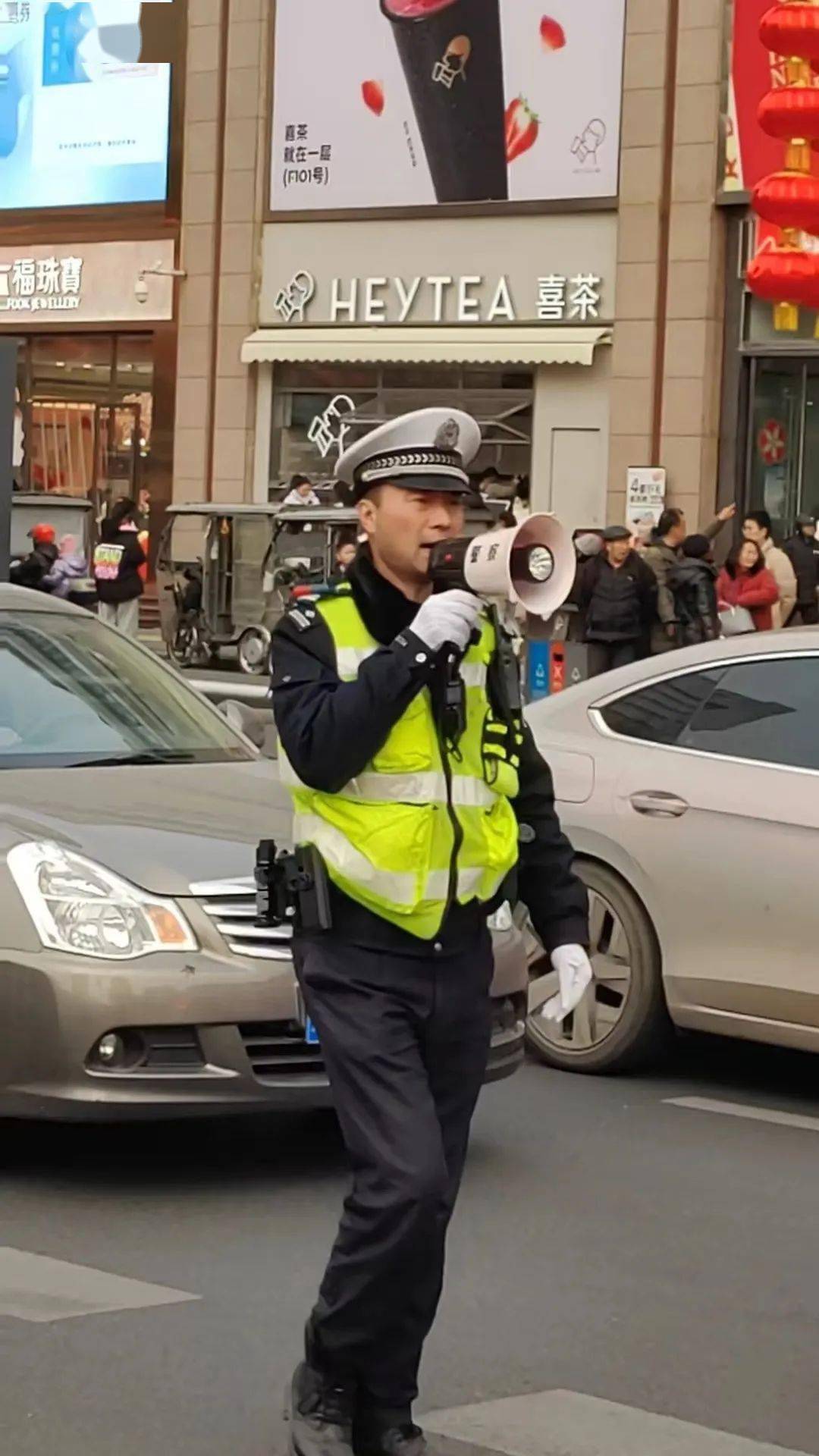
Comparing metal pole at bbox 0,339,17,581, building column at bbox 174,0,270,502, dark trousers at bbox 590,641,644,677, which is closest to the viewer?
metal pole at bbox 0,339,17,581

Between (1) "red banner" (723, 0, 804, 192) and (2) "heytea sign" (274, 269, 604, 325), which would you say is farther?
(2) "heytea sign" (274, 269, 604, 325)

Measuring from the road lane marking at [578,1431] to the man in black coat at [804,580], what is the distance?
1800 cm

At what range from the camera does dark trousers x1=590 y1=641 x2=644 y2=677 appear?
1948 cm

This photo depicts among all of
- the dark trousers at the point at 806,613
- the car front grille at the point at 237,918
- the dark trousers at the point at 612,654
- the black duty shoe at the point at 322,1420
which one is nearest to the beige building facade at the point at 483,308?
the dark trousers at the point at 806,613

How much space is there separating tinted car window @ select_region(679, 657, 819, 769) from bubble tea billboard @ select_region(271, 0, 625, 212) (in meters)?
21.4

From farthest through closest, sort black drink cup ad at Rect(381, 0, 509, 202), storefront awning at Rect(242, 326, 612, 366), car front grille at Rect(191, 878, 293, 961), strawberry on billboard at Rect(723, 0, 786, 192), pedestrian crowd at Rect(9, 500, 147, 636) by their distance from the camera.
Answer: black drink cup ad at Rect(381, 0, 509, 202) → storefront awning at Rect(242, 326, 612, 366) → strawberry on billboard at Rect(723, 0, 786, 192) → pedestrian crowd at Rect(9, 500, 147, 636) → car front grille at Rect(191, 878, 293, 961)

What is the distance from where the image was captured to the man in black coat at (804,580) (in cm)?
2292

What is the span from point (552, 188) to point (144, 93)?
6.52 meters

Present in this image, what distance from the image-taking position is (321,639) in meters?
4.23

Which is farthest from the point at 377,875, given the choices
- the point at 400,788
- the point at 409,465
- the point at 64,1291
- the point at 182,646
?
the point at 182,646

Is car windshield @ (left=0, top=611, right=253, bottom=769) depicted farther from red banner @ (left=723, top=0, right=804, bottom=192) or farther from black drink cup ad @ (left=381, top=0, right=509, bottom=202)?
black drink cup ad @ (left=381, top=0, right=509, bottom=202)

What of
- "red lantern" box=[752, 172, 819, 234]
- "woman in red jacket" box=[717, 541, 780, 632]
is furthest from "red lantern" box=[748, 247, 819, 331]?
"woman in red jacket" box=[717, 541, 780, 632]

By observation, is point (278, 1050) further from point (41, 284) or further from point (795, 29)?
point (41, 284)

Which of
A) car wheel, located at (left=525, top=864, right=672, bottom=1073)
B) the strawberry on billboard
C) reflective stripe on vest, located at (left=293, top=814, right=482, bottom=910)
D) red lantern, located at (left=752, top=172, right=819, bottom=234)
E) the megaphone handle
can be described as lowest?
car wheel, located at (left=525, top=864, right=672, bottom=1073)
